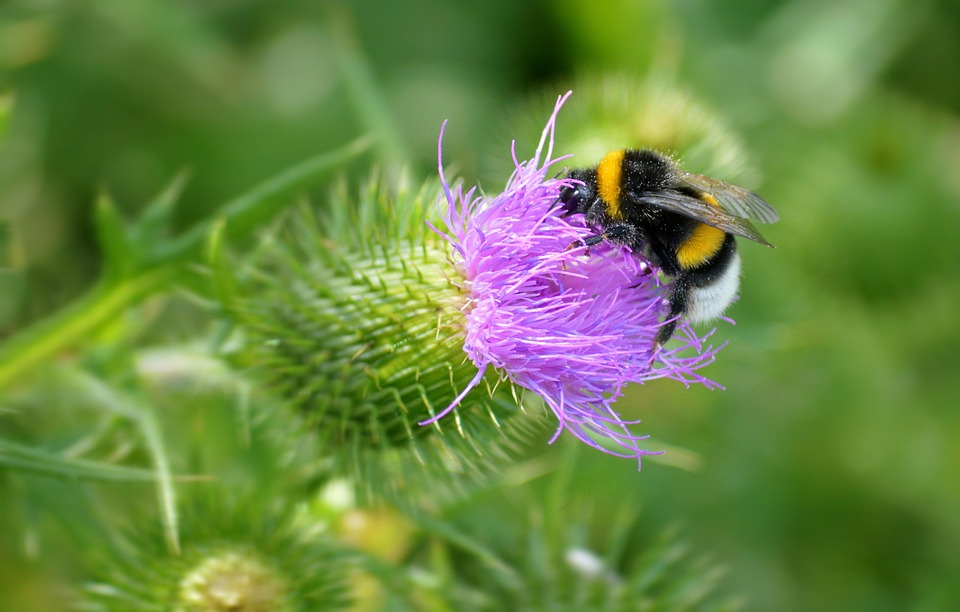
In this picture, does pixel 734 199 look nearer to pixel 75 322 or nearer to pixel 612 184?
pixel 612 184

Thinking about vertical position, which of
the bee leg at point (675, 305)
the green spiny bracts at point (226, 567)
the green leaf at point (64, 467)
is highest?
the bee leg at point (675, 305)

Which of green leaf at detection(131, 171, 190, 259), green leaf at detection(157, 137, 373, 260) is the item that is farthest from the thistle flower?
green leaf at detection(131, 171, 190, 259)

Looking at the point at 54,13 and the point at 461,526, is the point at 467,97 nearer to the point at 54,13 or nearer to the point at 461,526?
the point at 54,13

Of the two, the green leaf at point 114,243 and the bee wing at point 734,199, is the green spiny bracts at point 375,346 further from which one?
the bee wing at point 734,199

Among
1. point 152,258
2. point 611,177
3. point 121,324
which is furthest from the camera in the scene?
point 121,324

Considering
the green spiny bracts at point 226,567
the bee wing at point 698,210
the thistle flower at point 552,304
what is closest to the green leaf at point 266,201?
the thistle flower at point 552,304

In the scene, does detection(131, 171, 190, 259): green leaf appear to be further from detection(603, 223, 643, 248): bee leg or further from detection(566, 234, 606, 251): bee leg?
detection(603, 223, 643, 248): bee leg

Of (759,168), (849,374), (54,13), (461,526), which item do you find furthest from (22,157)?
(849,374)
